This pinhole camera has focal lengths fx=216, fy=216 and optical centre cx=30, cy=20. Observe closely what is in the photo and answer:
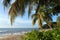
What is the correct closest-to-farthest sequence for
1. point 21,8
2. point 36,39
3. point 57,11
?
point 36,39
point 21,8
point 57,11

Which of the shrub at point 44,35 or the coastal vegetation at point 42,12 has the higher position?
the coastal vegetation at point 42,12

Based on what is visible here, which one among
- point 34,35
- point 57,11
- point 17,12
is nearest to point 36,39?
point 34,35

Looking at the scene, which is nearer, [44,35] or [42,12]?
[44,35]

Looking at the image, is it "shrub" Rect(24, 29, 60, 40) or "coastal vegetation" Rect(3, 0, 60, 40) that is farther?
"coastal vegetation" Rect(3, 0, 60, 40)

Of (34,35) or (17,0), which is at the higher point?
(17,0)

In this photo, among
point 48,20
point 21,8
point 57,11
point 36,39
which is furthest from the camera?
point 48,20

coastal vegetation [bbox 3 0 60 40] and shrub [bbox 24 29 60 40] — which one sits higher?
coastal vegetation [bbox 3 0 60 40]

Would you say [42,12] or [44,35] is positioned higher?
[42,12]

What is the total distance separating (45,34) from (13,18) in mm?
6541

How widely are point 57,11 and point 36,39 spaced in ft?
24.9

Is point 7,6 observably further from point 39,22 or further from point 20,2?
point 39,22

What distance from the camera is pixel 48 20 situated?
18.0 m

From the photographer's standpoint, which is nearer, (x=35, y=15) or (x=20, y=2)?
(x=20, y=2)

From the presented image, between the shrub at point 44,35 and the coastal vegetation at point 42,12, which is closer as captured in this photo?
the shrub at point 44,35
